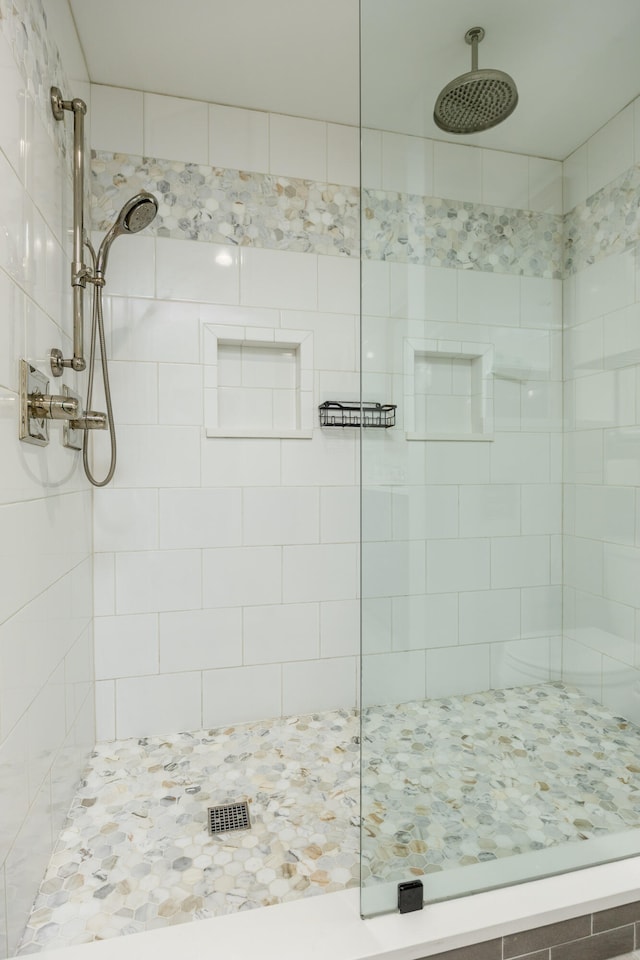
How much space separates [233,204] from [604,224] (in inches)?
52.6

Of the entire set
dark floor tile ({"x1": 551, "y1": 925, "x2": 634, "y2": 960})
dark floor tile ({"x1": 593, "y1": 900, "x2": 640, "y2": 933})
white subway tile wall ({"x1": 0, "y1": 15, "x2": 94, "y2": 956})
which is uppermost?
white subway tile wall ({"x1": 0, "y1": 15, "x2": 94, "y2": 956})

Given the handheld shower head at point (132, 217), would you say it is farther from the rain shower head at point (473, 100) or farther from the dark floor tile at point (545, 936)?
the dark floor tile at point (545, 936)

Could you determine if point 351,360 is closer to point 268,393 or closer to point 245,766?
point 268,393

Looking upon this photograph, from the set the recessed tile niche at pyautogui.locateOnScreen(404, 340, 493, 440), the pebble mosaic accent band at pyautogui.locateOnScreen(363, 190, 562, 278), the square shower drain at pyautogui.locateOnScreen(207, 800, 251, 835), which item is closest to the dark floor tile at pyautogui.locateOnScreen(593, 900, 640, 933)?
the square shower drain at pyautogui.locateOnScreen(207, 800, 251, 835)

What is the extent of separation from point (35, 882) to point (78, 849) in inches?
6.2

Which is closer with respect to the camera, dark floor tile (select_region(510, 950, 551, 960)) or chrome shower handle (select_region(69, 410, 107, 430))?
dark floor tile (select_region(510, 950, 551, 960))

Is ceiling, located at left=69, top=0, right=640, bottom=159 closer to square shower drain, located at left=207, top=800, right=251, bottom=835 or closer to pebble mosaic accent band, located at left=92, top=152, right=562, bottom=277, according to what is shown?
pebble mosaic accent band, located at left=92, top=152, right=562, bottom=277

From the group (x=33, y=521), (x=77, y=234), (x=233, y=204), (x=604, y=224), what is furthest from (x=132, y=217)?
(x=604, y=224)

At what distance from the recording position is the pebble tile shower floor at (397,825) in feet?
3.46

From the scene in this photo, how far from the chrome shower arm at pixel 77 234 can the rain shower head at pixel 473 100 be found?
980 mm

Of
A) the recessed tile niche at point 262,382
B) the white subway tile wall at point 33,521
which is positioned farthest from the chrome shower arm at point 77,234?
the recessed tile niche at point 262,382

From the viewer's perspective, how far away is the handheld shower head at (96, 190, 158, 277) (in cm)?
151

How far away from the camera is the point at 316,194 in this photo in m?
2.08

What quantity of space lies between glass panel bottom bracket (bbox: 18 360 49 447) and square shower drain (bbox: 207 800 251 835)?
42.1 inches
